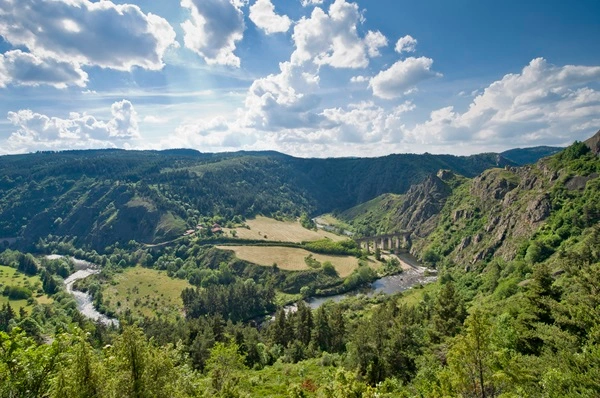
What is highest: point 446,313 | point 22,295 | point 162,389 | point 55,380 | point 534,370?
point 55,380

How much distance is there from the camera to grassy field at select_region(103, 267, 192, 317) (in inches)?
6043

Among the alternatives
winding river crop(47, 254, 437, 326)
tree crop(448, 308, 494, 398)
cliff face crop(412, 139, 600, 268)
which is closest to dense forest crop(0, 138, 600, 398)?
tree crop(448, 308, 494, 398)

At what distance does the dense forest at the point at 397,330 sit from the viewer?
19.4m

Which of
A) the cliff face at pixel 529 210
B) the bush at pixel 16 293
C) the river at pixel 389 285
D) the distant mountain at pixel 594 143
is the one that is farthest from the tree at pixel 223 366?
the bush at pixel 16 293

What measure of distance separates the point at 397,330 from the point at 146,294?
15133cm

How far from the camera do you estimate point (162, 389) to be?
19.9m

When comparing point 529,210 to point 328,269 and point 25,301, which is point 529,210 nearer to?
point 328,269

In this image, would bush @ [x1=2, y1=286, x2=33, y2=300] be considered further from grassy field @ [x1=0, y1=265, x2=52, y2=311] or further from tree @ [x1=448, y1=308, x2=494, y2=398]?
tree @ [x1=448, y1=308, x2=494, y2=398]

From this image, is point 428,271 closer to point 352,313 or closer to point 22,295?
point 352,313

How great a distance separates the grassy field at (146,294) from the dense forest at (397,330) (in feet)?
19.4

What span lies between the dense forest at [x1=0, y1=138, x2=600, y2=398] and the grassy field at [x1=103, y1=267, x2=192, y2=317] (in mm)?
5901

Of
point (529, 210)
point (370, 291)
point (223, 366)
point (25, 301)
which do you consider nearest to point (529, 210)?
point (529, 210)

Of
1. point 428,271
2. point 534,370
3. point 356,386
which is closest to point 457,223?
point 428,271

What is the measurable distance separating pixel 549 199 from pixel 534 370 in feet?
A: 441
